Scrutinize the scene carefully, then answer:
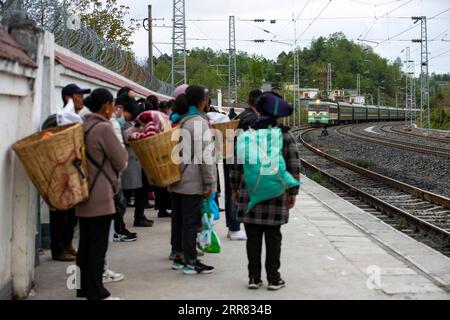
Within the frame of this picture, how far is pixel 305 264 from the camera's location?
7039 mm

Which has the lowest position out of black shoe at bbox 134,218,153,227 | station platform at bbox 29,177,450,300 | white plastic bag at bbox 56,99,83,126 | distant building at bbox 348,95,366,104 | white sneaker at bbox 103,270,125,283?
station platform at bbox 29,177,450,300

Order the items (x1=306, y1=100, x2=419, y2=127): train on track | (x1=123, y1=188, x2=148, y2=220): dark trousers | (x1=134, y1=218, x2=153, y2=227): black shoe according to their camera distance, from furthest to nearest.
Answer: (x1=306, y1=100, x2=419, y2=127): train on track → (x1=134, y1=218, x2=153, y2=227): black shoe → (x1=123, y1=188, x2=148, y2=220): dark trousers

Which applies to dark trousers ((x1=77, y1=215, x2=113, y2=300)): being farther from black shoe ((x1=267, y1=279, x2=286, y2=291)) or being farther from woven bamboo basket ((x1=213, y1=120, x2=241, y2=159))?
woven bamboo basket ((x1=213, y1=120, x2=241, y2=159))

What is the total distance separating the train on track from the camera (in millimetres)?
56844

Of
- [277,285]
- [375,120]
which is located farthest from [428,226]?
[375,120]

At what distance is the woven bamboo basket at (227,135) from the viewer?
8.20 meters

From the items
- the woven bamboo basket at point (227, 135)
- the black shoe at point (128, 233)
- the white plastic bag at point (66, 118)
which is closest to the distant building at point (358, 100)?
the woven bamboo basket at point (227, 135)

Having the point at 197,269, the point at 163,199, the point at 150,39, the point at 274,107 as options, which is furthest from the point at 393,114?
the point at 274,107

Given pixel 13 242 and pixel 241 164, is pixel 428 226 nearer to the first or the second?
pixel 241 164

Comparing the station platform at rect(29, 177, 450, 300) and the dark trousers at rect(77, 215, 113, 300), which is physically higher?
the dark trousers at rect(77, 215, 113, 300)

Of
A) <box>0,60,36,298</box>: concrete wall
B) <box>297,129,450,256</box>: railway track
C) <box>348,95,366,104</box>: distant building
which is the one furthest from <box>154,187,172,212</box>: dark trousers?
<box>348,95,366,104</box>: distant building

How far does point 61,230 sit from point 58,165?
6.98 ft

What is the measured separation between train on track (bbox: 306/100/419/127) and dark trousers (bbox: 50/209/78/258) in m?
44.9
